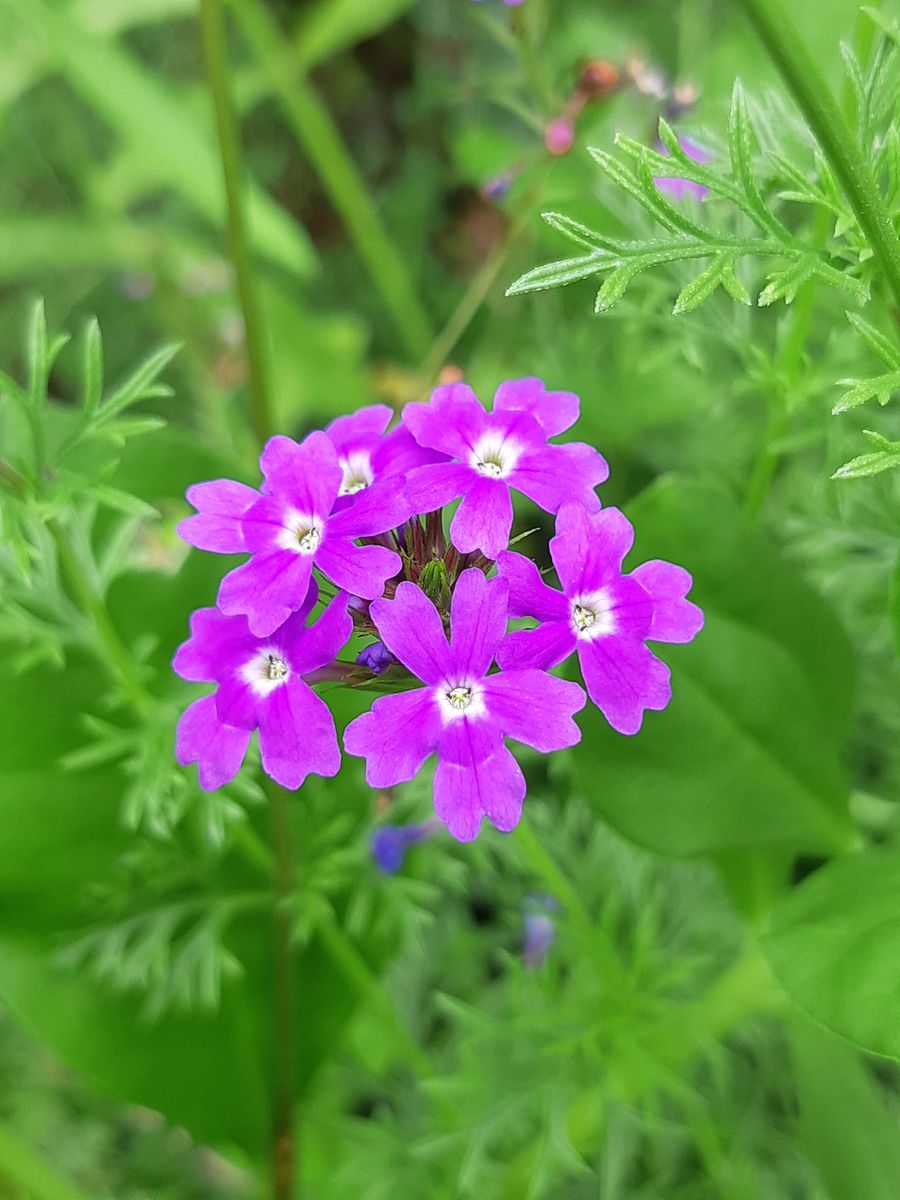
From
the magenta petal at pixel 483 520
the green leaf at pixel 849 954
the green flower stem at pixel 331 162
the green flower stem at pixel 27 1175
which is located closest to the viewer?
the magenta petal at pixel 483 520

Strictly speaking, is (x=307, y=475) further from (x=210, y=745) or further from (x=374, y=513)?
(x=210, y=745)

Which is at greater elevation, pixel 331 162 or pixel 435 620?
pixel 435 620

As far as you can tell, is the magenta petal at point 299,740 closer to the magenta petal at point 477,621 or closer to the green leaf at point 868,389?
the magenta petal at point 477,621

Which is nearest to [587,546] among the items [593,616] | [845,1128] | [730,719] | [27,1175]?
[593,616]

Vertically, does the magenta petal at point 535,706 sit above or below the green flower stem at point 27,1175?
above

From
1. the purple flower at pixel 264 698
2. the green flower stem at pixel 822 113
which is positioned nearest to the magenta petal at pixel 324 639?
the purple flower at pixel 264 698

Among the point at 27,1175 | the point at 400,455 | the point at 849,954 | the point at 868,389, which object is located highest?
the point at 400,455

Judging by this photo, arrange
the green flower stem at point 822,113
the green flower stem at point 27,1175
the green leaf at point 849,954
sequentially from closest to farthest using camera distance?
the green flower stem at point 822,113 < the green leaf at point 849,954 < the green flower stem at point 27,1175

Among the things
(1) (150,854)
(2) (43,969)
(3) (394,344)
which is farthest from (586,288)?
(2) (43,969)
